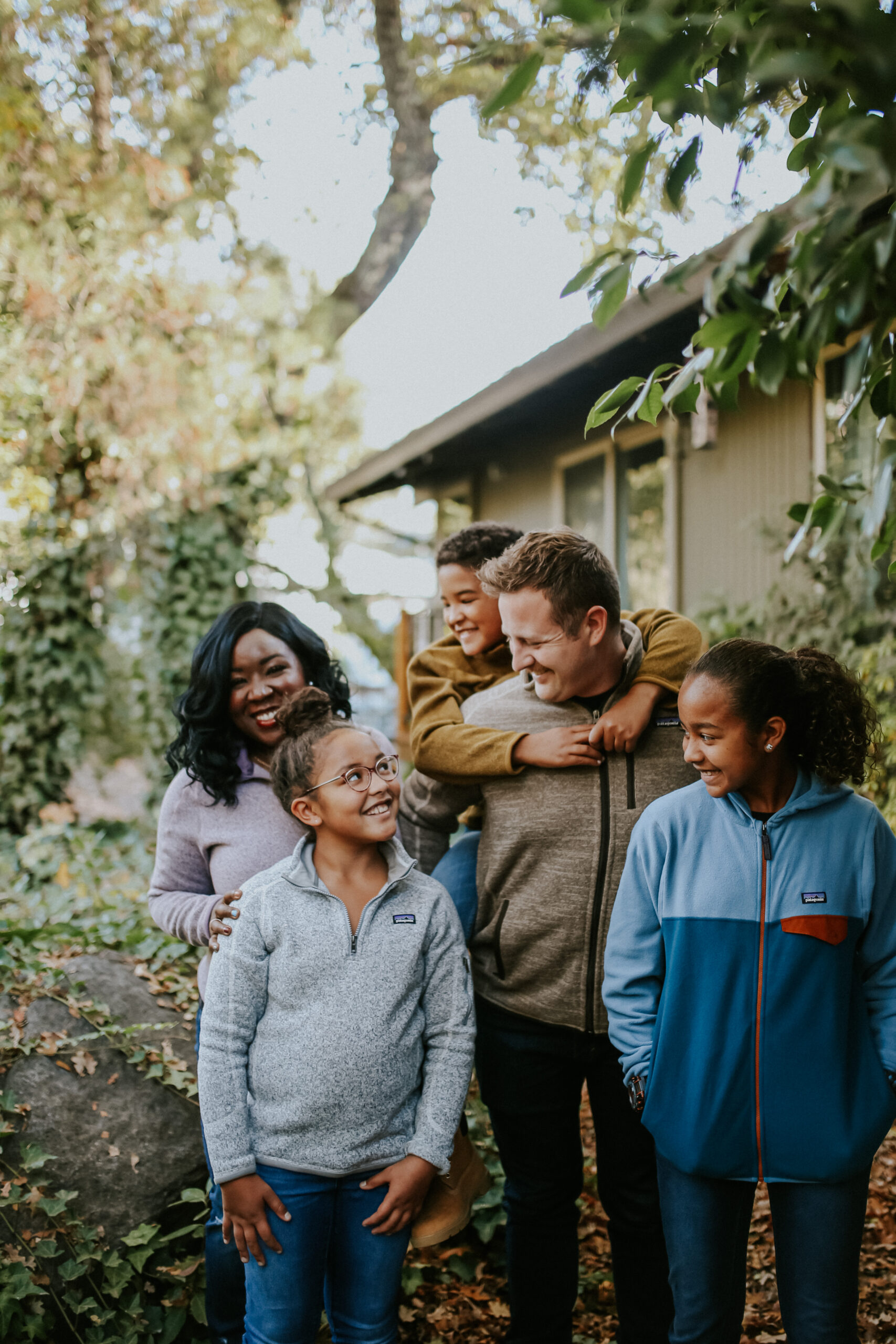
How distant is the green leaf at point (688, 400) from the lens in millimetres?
1486

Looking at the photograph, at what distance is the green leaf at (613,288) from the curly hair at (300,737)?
1.35 meters

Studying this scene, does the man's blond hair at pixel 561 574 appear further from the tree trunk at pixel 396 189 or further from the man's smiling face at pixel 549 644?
the tree trunk at pixel 396 189

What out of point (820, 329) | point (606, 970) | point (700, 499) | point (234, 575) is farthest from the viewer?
point (234, 575)

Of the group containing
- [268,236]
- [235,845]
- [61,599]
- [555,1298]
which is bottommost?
[555,1298]

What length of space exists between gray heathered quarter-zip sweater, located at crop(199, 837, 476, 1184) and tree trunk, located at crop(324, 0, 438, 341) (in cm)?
1015

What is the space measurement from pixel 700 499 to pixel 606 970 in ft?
21.7

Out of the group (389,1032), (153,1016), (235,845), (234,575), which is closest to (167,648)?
(234,575)

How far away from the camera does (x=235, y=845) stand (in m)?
2.65

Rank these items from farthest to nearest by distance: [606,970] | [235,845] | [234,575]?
[234,575]
[235,845]
[606,970]

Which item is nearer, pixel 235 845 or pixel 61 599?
pixel 235 845

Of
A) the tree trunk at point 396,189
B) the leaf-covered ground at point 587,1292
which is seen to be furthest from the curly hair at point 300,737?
the tree trunk at point 396,189

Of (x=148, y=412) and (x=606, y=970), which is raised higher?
(x=148, y=412)

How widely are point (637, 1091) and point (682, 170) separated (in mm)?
1770

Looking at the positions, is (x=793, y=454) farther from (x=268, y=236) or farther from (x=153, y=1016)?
(x=268, y=236)
